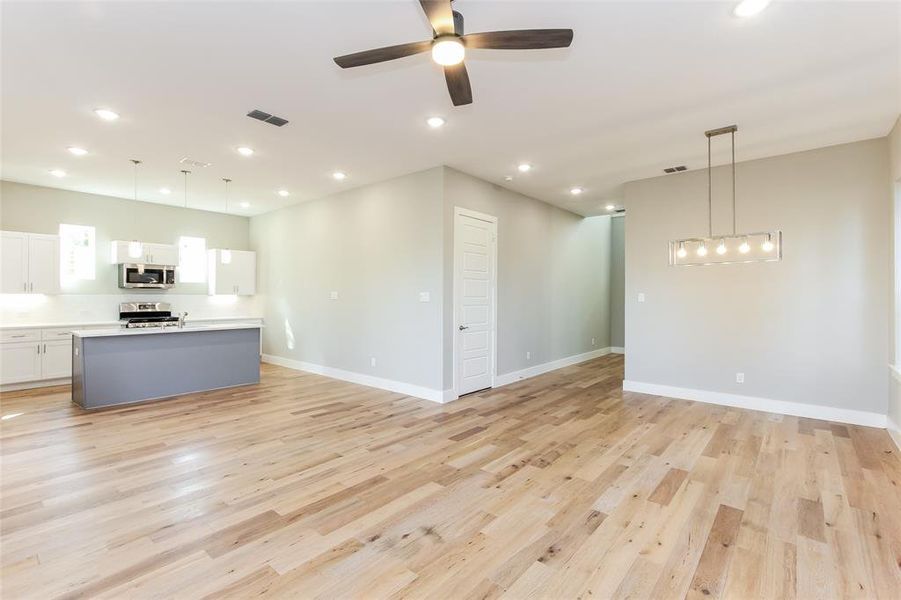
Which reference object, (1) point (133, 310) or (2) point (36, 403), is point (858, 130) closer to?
(2) point (36, 403)

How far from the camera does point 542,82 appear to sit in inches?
125

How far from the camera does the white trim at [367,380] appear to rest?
5.38 metres

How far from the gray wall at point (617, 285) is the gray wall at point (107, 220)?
26.6 ft

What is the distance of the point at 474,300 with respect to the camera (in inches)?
228

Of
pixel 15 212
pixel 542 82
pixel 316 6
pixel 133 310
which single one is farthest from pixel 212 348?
pixel 542 82

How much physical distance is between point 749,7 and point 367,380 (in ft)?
Answer: 18.3

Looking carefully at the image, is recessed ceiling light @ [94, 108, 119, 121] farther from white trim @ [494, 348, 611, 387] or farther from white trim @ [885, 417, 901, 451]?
white trim @ [885, 417, 901, 451]

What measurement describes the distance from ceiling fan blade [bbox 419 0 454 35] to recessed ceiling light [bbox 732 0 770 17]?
5.32 feet

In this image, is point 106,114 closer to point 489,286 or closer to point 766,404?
point 489,286

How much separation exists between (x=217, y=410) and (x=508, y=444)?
3.40 metres

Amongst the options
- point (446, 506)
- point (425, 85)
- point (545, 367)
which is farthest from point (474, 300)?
point (446, 506)

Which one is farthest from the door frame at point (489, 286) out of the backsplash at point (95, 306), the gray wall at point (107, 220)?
the gray wall at point (107, 220)

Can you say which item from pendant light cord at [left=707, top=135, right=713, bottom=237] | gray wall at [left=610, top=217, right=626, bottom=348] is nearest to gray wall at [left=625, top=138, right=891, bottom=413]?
pendant light cord at [left=707, top=135, right=713, bottom=237]

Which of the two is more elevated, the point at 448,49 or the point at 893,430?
the point at 448,49
